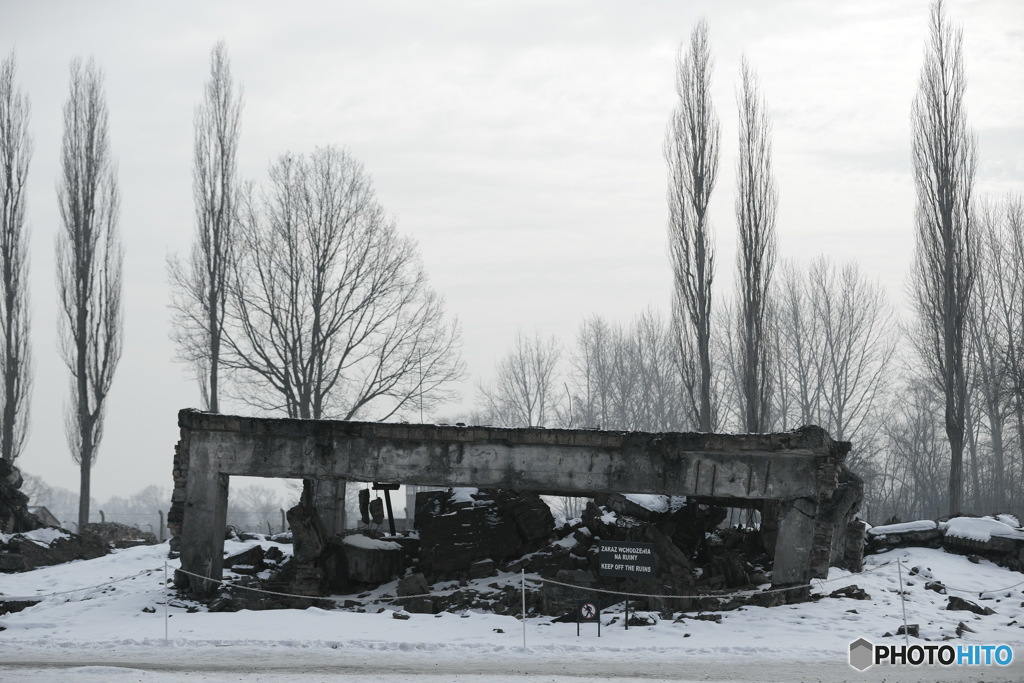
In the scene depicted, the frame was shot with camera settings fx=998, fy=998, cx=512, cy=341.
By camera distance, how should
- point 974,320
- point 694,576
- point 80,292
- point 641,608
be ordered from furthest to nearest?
point 974,320 < point 80,292 < point 694,576 < point 641,608

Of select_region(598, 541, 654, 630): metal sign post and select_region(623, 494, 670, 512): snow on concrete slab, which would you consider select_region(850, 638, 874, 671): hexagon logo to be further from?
select_region(623, 494, 670, 512): snow on concrete slab

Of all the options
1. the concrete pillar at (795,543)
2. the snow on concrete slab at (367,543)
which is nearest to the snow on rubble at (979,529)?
the concrete pillar at (795,543)

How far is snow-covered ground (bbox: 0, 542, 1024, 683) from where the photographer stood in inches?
528

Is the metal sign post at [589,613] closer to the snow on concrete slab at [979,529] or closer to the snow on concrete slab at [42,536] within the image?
the snow on concrete slab at [979,529]

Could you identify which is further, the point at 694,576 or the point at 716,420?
the point at 716,420

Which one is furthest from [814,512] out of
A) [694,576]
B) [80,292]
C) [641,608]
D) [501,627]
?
[80,292]

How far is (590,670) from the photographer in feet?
44.9

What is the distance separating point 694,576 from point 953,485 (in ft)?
46.9

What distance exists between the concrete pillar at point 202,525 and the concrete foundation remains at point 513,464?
0.07 feet

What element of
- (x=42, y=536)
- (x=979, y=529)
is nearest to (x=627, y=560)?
(x=979, y=529)

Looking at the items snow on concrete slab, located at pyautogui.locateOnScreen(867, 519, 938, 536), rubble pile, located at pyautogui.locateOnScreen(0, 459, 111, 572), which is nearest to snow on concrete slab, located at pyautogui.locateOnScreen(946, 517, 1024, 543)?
snow on concrete slab, located at pyautogui.locateOnScreen(867, 519, 938, 536)

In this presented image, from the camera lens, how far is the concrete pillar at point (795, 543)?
19469 mm

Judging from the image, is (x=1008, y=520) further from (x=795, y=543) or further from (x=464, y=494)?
(x=464, y=494)

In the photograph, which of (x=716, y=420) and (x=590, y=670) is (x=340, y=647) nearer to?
(x=590, y=670)
